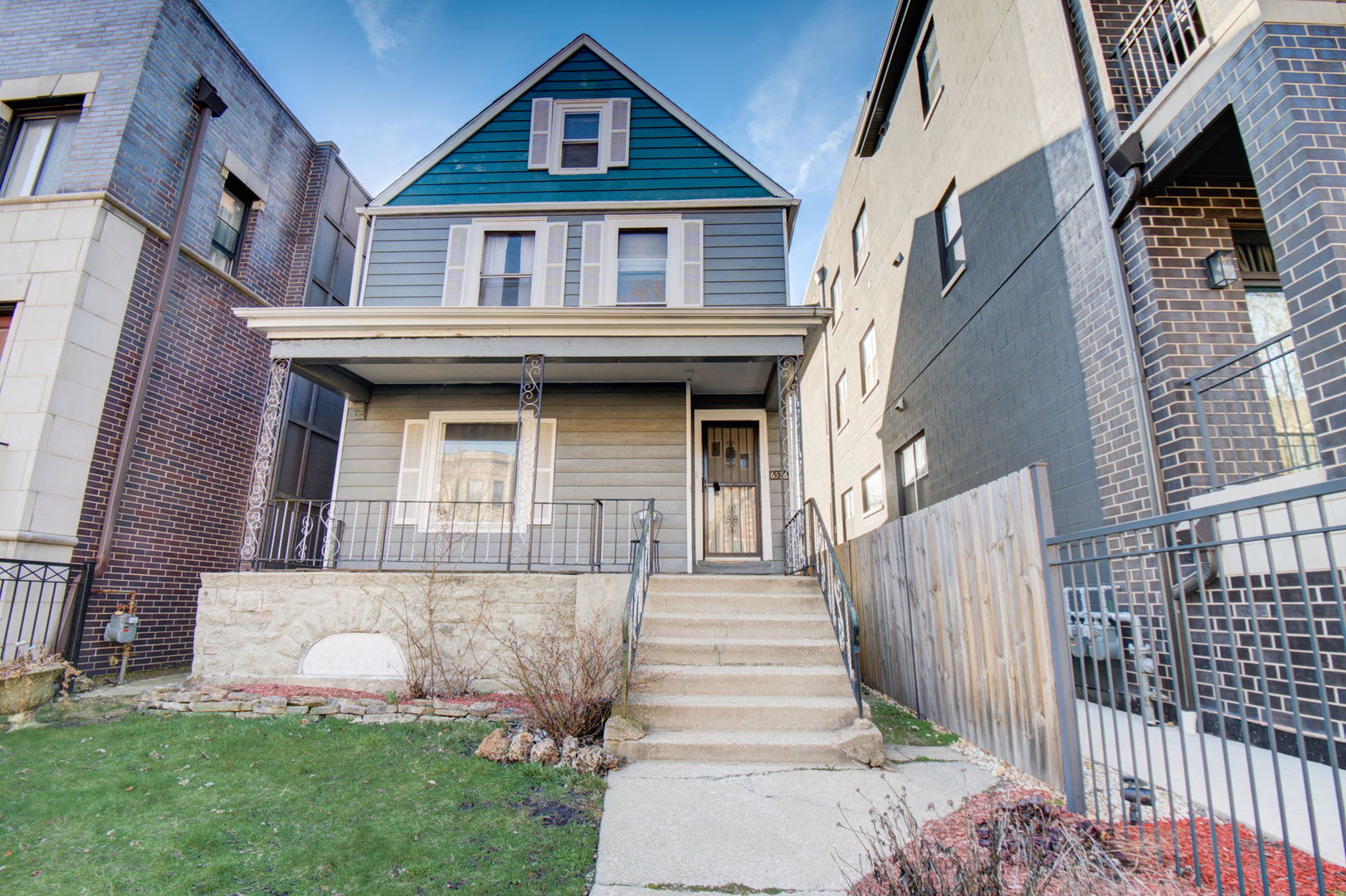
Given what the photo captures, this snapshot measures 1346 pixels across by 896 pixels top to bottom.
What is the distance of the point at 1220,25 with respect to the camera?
4512 mm

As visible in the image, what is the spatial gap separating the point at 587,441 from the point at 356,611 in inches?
145

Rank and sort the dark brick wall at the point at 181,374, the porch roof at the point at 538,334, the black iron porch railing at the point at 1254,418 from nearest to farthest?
the black iron porch railing at the point at 1254,418
the dark brick wall at the point at 181,374
the porch roof at the point at 538,334

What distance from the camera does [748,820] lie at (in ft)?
11.0

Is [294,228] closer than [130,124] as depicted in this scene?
No

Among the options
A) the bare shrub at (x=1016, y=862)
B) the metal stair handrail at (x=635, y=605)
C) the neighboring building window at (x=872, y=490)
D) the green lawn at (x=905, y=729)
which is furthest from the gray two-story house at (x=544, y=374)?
the bare shrub at (x=1016, y=862)

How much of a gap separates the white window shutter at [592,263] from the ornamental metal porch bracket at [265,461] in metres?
3.94

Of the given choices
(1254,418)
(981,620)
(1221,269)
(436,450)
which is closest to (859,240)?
(1221,269)

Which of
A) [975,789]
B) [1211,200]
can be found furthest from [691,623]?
[1211,200]

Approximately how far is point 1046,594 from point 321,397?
1105cm

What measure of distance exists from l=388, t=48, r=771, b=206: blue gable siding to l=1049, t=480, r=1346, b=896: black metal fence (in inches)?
287

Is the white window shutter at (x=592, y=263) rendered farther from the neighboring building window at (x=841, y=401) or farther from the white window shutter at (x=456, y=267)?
the neighboring building window at (x=841, y=401)

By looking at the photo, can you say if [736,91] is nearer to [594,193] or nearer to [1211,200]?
[594,193]

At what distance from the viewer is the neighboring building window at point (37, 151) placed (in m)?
8.00

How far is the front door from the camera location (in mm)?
9273
